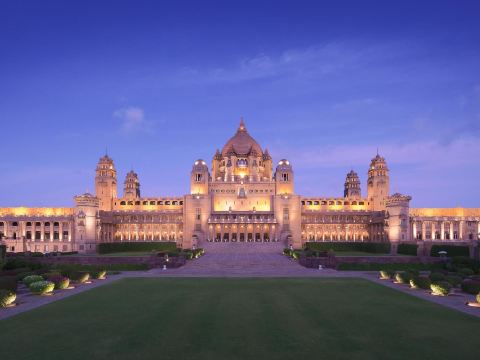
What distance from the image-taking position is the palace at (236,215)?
104 m

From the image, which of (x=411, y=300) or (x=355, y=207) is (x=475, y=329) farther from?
(x=355, y=207)

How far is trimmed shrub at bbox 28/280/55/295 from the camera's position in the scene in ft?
98.2

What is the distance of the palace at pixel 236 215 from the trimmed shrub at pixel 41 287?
70239 mm

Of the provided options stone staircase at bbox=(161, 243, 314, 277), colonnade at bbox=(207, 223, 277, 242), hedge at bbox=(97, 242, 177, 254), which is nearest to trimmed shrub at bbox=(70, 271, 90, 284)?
stone staircase at bbox=(161, 243, 314, 277)

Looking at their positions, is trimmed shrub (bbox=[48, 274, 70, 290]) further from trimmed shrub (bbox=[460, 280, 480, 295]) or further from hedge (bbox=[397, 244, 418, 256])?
hedge (bbox=[397, 244, 418, 256])

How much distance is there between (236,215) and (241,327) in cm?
9025

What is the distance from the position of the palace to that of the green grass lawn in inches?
2848

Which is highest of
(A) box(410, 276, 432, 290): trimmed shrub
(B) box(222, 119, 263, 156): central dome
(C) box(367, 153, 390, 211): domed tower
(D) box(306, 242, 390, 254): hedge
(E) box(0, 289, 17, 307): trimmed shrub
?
(B) box(222, 119, 263, 156): central dome

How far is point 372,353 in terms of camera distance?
15.6 meters

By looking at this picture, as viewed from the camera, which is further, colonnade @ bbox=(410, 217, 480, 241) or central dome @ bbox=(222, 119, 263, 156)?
central dome @ bbox=(222, 119, 263, 156)

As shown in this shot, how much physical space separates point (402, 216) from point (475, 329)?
270 ft

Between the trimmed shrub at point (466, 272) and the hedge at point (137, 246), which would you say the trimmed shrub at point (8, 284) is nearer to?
the trimmed shrub at point (466, 272)

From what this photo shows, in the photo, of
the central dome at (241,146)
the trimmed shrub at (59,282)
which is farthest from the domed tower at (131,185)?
the trimmed shrub at (59,282)

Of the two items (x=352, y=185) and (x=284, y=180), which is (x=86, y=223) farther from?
(x=352, y=185)
